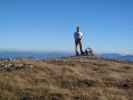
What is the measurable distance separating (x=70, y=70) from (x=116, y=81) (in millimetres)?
3501

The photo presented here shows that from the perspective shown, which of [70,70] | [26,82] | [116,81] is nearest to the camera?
[26,82]

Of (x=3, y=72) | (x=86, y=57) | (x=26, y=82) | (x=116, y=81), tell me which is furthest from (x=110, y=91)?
(x=86, y=57)

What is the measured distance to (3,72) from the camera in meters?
21.6

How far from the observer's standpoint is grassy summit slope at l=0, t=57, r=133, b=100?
55.2 feet

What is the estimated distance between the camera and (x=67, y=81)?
65.9 ft

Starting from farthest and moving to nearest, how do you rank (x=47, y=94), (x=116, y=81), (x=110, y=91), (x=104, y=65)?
1. (x=104, y=65)
2. (x=116, y=81)
3. (x=110, y=91)
4. (x=47, y=94)

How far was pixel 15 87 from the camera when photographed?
58.7 ft

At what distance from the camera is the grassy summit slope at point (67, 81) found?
55.2 feet

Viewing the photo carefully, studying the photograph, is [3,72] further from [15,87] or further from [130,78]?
[130,78]

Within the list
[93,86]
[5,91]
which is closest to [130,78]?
[93,86]

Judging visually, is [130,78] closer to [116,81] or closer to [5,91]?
[116,81]

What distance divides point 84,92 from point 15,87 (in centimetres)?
342

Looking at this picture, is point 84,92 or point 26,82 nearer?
point 84,92

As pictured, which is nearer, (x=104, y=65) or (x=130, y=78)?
Answer: (x=130, y=78)
